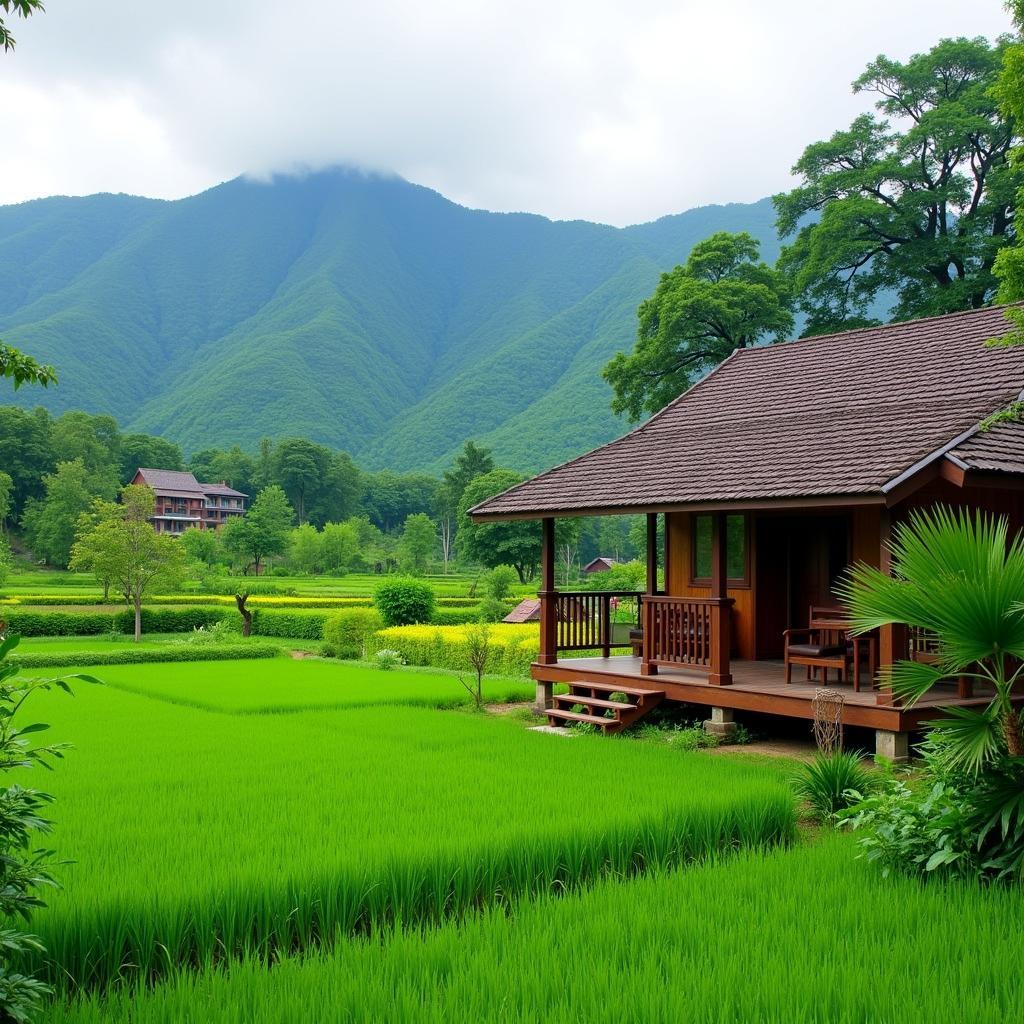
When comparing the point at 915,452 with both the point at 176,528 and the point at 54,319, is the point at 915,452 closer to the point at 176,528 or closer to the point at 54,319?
the point at 176,528

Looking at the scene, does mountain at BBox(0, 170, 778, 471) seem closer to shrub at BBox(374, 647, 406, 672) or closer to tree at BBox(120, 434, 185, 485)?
tree at BBox(120, 434, 185, 485)

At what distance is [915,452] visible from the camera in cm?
1107

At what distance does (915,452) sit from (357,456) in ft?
430

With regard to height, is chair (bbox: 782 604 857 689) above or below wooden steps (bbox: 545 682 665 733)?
above

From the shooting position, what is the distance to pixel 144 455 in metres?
114

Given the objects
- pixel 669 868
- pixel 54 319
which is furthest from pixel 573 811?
pixel 54 319

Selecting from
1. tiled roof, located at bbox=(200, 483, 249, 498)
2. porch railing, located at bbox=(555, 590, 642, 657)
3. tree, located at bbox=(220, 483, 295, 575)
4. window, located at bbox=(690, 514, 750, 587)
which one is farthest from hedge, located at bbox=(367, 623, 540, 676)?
tiled roof, located at bbox=(200, 483, 249, 498)

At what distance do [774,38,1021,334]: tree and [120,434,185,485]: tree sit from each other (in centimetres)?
9222

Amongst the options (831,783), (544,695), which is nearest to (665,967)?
(831,783)

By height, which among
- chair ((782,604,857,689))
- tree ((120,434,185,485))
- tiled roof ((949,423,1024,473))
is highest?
tree ((120,434,185,485))

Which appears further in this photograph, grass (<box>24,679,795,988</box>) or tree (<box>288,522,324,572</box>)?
tree (<box>288,522,324,572</box>)

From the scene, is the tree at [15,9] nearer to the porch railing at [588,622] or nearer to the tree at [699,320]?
the porch railing at [588,622]

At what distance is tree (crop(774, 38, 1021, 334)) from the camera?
96.7ft

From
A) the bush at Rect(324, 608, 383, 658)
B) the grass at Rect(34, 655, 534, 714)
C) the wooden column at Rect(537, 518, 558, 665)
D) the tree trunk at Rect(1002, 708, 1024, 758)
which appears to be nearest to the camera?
the tree trunk at Rect(1002, 708, 1024, 758)
